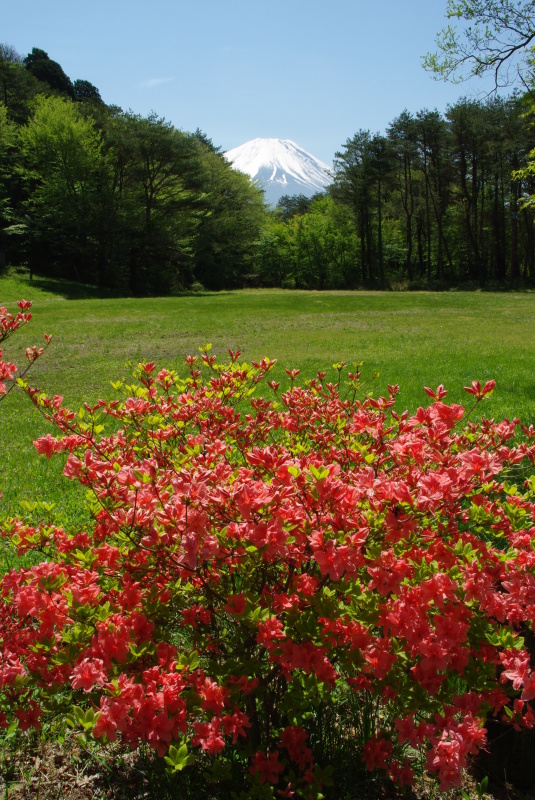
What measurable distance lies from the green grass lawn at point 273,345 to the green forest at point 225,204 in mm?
10995

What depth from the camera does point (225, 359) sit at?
37.9ft

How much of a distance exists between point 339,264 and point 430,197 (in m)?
9.72

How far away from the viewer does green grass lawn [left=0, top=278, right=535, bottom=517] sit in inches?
255

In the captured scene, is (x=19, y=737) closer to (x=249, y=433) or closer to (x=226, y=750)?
(x=226, y=750)

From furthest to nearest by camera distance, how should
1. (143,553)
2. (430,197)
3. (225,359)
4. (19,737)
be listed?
(430,197) < (225,359) < (19,737) < (143,553)

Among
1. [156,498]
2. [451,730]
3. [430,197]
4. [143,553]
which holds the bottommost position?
[451,730]

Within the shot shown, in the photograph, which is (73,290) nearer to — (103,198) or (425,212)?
(103,198)

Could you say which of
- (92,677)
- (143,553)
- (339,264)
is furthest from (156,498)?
(339,264)

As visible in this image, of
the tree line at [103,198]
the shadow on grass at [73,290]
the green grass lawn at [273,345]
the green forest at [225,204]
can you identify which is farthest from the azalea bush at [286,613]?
the tree line at [103,198]

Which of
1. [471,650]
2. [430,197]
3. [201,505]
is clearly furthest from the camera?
[430,197]

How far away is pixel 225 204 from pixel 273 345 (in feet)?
117

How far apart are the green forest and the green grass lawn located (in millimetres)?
10995

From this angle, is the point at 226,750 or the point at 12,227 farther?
the point at 12,227

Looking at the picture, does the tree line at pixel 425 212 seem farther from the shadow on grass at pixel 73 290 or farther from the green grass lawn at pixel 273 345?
the shadow on grass at pixel 73 290
